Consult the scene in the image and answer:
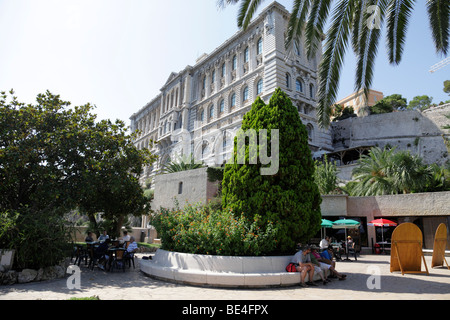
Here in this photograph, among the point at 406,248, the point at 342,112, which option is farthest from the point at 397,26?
the point at 342,112

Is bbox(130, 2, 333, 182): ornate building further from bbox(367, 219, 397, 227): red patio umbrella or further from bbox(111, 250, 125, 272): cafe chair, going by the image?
bbox(367, 219, 397, 227): red patio umbrella

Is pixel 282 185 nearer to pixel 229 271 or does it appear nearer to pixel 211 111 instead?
pixel 229 271

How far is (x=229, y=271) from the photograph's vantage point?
302 inches

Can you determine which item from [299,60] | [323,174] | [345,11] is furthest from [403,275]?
[299,60]

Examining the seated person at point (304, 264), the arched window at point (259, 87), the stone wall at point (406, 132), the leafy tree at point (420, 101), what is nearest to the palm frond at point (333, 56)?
the seated person at point (304, 264)

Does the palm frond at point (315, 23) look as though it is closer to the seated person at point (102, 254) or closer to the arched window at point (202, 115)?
the seated person at point (102, 254)

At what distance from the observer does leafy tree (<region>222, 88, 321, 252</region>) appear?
28.5ft

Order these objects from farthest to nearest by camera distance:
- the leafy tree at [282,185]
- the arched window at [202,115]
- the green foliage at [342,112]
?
the green foliage at [342,112] < the arched window at [202,115] < the leafy tree at [282,185]

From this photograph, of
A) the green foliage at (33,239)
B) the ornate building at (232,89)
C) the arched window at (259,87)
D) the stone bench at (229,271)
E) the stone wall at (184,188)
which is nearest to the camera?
the stone bench at (229,271)

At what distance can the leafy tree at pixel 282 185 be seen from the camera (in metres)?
8.69

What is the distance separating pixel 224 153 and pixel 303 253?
2795cm

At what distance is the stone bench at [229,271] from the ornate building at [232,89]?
1831 centimetres

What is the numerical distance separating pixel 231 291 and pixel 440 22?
787 centimetres

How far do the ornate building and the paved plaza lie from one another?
18569 millimetres
